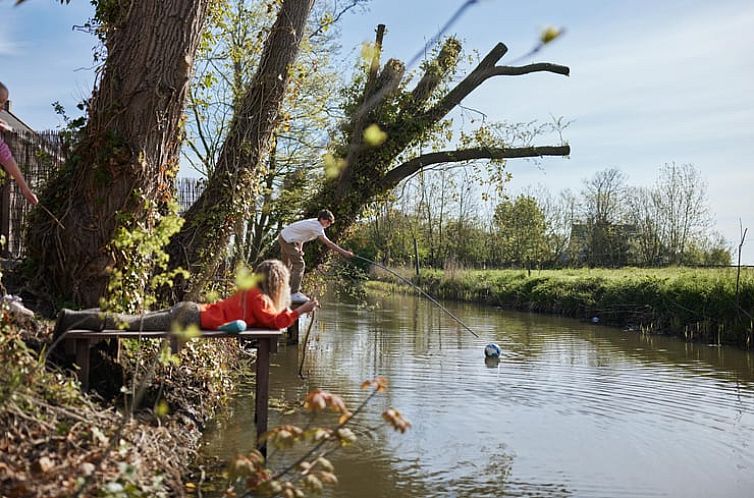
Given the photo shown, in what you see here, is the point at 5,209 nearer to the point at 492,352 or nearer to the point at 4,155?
the point at 4,155

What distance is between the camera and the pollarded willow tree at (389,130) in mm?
14445

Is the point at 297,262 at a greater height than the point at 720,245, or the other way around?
the point at 720,245

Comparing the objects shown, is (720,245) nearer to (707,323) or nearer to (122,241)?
(707,323)

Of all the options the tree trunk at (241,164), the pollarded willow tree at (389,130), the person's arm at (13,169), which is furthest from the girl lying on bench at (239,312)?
the pollarded willow tree at (389,130)

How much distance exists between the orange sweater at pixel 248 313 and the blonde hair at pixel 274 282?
0.05 metres

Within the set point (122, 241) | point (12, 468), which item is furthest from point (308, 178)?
point (12, 468)

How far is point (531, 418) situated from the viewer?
9.10m

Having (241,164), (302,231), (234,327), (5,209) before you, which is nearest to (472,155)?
(302,231)

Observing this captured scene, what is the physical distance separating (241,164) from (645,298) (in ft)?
52.5

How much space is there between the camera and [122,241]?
6.62m

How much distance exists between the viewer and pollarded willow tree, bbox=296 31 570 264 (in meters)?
14.4

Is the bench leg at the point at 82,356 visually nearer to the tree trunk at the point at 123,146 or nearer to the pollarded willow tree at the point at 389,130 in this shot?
the tree trunk at the point at 123,146

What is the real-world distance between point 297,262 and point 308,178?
5.52 m

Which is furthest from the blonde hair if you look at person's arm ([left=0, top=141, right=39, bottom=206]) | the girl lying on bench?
person's arm ([left=0, top=141, right=39, bottom=206])
